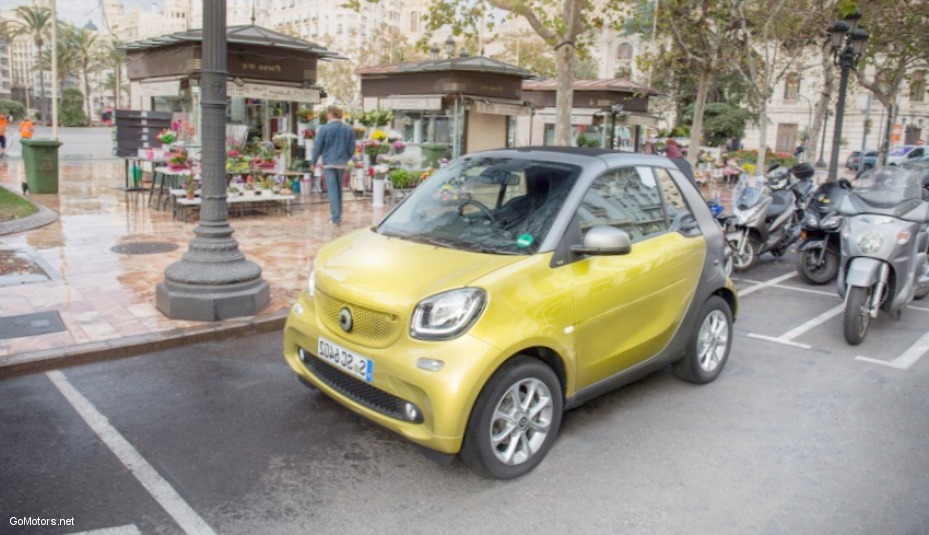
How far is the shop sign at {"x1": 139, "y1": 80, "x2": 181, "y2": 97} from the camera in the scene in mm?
15102

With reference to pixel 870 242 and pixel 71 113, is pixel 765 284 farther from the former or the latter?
pixel 71 113

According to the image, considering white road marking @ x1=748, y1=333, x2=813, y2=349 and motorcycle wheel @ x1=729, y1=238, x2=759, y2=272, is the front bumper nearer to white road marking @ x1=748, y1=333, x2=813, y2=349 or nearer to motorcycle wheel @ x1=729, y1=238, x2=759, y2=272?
white road marking @ x1=748, y1=333, x2=813, y2=349

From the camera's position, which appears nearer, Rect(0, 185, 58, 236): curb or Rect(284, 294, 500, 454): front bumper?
Rect(284, 294, 500, 454): front bumper

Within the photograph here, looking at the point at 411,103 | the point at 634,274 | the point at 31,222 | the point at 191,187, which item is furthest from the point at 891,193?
the point at 411,103

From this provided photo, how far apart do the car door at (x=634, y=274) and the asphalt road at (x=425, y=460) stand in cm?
53

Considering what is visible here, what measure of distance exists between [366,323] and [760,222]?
738 centimetres

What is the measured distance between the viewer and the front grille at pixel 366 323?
3637mm

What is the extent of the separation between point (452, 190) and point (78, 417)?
2.68 meters

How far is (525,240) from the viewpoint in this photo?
4.04 meters

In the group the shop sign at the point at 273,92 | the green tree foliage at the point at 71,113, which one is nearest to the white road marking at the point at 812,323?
the shop sign at the point at 273,92

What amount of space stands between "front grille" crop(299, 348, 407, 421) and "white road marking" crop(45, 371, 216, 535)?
0.96 m

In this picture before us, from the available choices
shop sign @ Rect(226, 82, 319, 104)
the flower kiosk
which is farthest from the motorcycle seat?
shop sign @ Rect(226, 82, 319, 104)

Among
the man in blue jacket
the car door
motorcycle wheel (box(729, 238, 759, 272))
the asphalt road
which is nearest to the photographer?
the asphalt road

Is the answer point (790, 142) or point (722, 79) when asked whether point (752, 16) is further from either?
point (790, 142)
